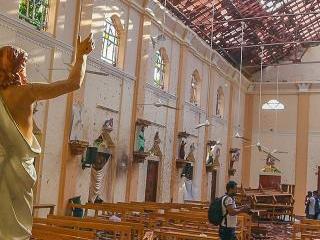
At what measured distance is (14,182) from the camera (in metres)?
2.66

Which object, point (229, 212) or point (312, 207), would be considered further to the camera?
point (312, 207)

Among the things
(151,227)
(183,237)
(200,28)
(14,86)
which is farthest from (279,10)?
(14,86)

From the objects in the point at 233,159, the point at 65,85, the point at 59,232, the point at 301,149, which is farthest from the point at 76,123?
Result: the point at 301,149

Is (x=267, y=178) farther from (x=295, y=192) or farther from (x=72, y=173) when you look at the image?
(x=72, y=173)

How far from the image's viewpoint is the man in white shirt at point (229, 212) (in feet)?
22.9

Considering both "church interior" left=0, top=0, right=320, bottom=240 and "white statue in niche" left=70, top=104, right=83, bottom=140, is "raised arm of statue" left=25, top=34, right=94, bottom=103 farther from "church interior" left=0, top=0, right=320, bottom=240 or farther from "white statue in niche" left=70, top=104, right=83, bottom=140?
"white statue in niche" left=70, top=104, right=83, bottom=140

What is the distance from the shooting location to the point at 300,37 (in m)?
26.4

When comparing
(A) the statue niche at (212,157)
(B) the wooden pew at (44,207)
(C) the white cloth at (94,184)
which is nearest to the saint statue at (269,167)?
(A) the statue niche at (212,157)

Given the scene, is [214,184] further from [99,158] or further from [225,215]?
[225,215]

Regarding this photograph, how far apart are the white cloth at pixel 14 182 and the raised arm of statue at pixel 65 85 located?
0.18 m

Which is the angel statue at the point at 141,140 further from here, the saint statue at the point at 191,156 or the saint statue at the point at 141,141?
the saint statue at the point at 191,156

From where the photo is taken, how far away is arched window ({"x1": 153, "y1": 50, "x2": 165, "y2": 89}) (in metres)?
18.5

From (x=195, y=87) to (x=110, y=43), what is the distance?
24.7 ft

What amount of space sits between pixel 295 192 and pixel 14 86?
25273 mm
